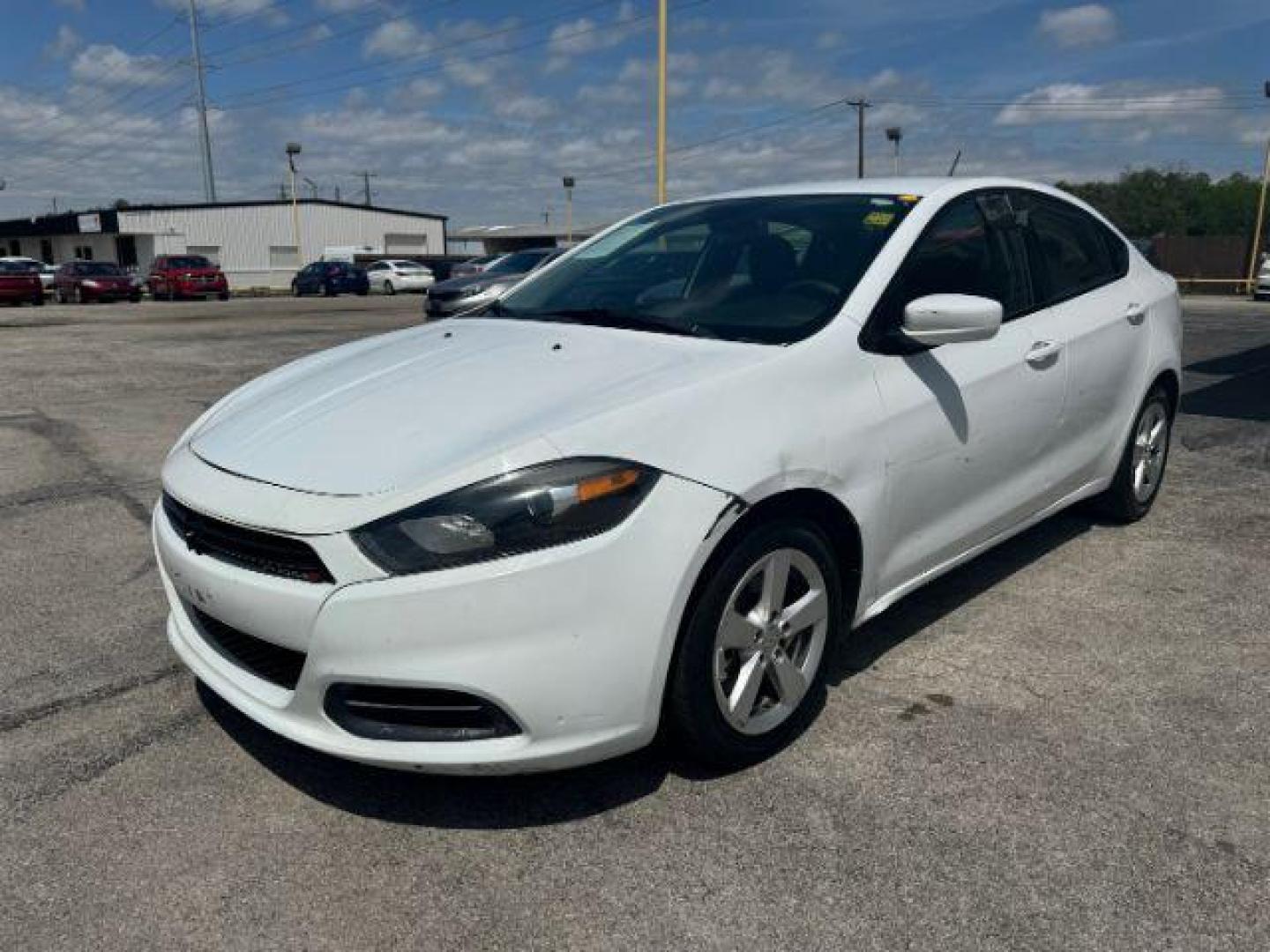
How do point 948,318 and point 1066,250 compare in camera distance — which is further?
point 1066,250

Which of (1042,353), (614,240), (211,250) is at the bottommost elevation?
(1042,353)

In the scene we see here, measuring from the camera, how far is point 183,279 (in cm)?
3238

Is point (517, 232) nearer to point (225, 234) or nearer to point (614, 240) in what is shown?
point (225, 234)

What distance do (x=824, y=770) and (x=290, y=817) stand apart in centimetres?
140

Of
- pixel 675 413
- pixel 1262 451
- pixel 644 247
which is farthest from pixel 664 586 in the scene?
pixel 1262 451

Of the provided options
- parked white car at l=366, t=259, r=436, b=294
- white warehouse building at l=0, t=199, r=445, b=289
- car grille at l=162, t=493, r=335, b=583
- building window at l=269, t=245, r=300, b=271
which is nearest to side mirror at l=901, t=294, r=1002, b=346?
car grille at l=162, t=493, r=335, b=583

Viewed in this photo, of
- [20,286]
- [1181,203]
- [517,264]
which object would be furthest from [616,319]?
[1181,203]

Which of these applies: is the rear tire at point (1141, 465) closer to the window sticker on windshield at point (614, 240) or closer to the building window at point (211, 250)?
the window sticker on windshield at point (614, 240)

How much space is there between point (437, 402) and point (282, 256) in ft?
199

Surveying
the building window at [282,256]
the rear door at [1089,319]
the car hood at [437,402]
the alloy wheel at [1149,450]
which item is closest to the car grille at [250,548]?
the car hood at [437,402]

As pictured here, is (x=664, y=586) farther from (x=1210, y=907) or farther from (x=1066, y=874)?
(x=1210, y=907)

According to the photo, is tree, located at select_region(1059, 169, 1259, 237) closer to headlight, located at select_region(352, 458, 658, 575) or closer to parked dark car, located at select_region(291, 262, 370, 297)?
parked dark car, located at select_region(291, 262, 370, 297)

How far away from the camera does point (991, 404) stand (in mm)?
3354

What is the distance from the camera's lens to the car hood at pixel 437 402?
7.79 feet
